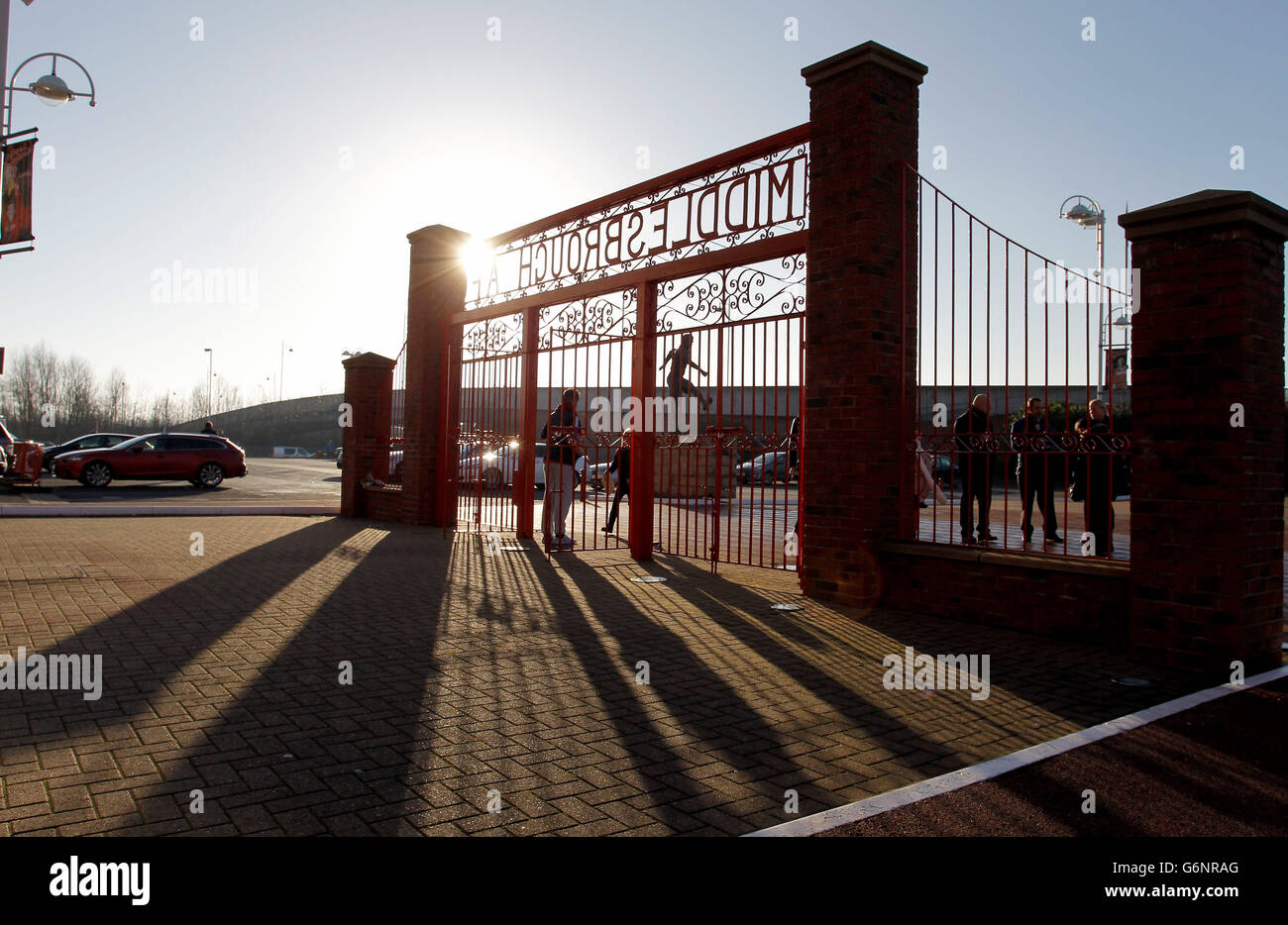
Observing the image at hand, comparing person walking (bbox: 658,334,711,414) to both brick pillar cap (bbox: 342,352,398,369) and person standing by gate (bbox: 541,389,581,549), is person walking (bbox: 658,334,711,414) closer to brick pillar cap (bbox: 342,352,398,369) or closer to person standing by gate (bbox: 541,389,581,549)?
person standing by gate (bbox: 541,389,581,549)

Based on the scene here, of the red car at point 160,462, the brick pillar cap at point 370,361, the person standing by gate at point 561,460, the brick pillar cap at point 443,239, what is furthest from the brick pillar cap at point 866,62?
the red car at point 160,462

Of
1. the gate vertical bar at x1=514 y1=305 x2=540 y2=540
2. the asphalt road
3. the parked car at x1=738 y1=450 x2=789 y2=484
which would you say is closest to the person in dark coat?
the parked car at x1=738 y1=450 x2=789 y2=484

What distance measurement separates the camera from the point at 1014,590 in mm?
6340

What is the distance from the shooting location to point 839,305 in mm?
7363

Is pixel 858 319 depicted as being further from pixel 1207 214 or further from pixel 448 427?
pixel 448 427

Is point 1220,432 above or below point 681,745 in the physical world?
above

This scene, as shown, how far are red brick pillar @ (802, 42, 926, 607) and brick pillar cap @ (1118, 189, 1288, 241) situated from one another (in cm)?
201

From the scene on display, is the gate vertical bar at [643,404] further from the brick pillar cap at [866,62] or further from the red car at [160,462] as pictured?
the red car at [160,462]

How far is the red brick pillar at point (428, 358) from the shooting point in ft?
46.0

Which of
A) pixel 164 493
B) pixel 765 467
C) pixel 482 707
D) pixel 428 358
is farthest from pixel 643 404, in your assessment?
pixel 164 493
